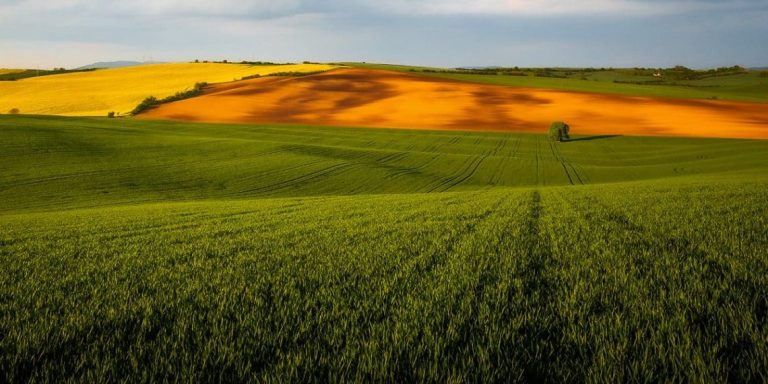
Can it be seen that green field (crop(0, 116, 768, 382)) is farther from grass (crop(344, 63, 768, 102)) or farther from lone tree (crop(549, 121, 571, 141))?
grass (crop(344, 63, 768, 102))

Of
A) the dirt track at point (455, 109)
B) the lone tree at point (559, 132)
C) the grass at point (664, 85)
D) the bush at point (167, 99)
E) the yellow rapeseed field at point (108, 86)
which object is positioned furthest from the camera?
the grass at point (664, 85)

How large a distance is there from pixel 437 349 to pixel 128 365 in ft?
7.75

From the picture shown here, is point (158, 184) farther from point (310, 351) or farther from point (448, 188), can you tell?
point (310, 351)

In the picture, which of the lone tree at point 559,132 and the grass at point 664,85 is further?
the grass at point 664,85

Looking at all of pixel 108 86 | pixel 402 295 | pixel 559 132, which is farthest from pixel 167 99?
pixel 402 295

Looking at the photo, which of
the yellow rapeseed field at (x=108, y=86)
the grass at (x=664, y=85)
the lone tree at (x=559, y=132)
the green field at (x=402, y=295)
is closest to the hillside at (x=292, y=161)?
the lone tree at (x=559, y=132)

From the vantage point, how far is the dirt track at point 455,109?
62188mm

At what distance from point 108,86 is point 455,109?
67.5 metres

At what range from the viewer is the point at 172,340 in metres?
4.02

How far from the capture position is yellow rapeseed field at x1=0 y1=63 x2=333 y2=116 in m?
70.5

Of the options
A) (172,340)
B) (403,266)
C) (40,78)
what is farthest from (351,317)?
(40,78)

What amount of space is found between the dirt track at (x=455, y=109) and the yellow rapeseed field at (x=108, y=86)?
963 centimetres

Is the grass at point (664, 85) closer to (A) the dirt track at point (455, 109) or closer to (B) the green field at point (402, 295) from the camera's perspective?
(A) the dirt track at point (455, 109)

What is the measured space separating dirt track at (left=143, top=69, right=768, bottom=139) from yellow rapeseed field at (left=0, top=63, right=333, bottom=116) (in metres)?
9.63
